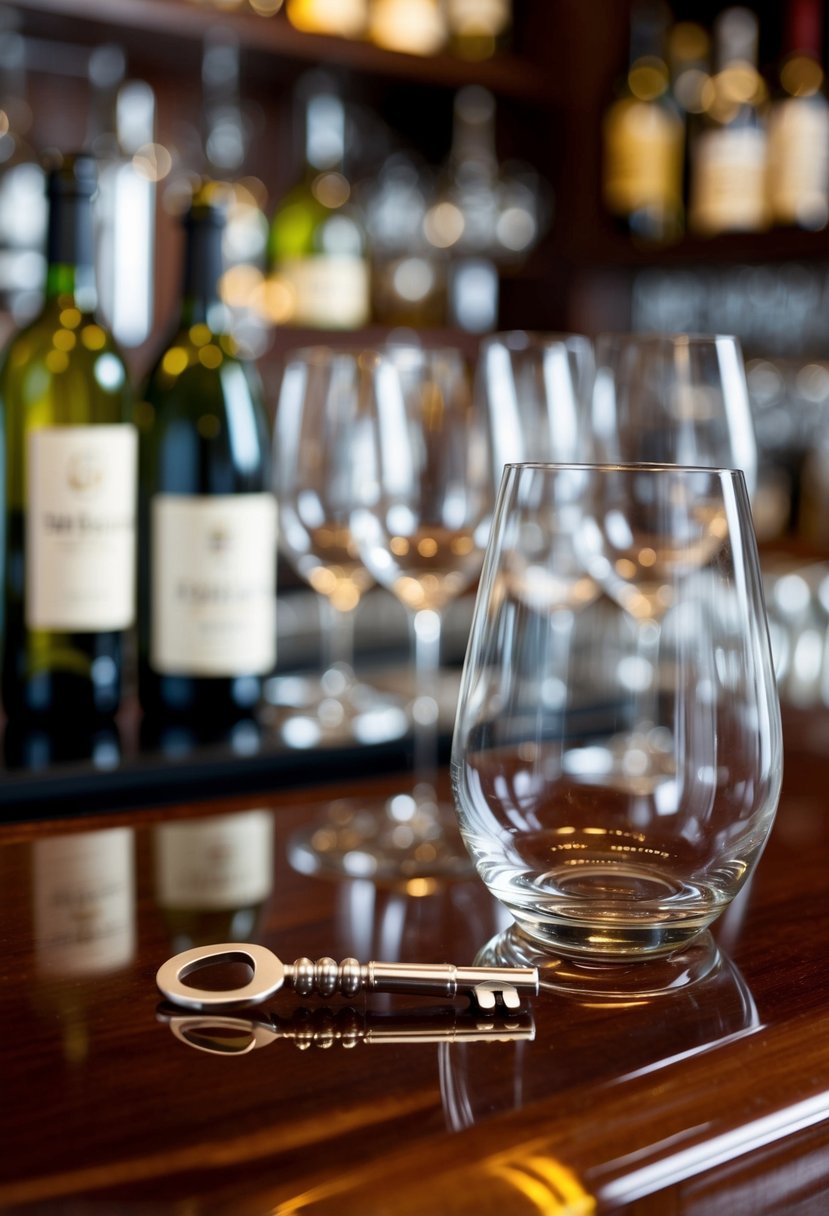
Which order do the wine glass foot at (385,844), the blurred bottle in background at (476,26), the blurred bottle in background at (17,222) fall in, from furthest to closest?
the blurred bottle in background at (476,26) → the blurred bottle in background at (17,222) → the wine glass foot at (385,844)

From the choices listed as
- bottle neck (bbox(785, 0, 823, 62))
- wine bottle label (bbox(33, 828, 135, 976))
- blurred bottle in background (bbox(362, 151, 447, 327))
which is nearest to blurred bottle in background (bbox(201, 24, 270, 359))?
blurred bottle in background (bbox(362, 151, 447, 327))

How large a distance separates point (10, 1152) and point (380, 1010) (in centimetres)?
11

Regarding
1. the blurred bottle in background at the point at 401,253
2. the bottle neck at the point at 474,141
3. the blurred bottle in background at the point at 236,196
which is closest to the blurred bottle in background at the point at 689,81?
the bottle neck at the point at 474,141

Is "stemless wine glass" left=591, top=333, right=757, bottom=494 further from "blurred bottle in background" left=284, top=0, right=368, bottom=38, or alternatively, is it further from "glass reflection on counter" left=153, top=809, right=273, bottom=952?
"blurred bottle in background" left=284, top=0, right=368, bottom=38

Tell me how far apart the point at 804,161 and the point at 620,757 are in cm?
156

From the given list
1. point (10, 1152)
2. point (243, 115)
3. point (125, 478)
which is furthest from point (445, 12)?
point (10, 1152)

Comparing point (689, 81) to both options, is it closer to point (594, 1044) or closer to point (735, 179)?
point (735, 179)

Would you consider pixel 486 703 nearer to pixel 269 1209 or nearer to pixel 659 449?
pixel 269 1209

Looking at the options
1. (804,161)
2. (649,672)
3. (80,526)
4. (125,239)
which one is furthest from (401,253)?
(649,672)

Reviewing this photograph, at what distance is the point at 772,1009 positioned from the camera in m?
0.39

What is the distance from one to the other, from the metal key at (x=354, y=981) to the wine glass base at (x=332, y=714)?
31 centimetres

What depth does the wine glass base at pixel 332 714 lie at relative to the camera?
726 mm

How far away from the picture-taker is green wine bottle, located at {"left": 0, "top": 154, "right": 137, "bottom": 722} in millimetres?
691

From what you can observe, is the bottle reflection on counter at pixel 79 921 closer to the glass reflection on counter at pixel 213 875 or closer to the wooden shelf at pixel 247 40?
the glass reflection on counter at pixel 213 875
